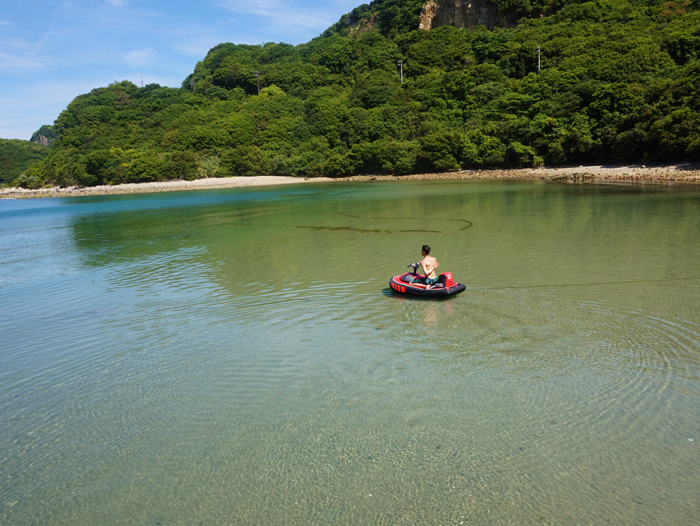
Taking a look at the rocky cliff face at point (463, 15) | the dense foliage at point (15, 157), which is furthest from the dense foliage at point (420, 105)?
the dense foliage at point (15, 157)

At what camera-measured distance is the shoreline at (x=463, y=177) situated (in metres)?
37.3

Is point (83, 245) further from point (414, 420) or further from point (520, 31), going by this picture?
point (520, 31)

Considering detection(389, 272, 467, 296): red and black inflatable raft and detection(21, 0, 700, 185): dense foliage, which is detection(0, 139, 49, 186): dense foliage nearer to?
detection(21, 0, 700, 185): dense foliage

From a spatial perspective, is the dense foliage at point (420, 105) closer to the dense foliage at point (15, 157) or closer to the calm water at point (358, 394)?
the dense foliage at point (15, 157)

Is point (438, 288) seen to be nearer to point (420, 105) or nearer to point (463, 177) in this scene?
point (463, 177)

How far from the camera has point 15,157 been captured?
13612cm

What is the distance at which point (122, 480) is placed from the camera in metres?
4.96

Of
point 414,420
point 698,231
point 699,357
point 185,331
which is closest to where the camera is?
point 414,420

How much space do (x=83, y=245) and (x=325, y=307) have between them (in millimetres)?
17226

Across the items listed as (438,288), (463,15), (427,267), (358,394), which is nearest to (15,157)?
(463,15)

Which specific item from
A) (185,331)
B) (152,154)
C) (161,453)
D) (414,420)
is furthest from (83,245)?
(152,154)

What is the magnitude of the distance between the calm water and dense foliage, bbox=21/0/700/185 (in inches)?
1381

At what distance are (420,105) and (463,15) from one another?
4917cm

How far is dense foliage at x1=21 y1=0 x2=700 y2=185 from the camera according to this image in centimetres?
5100
